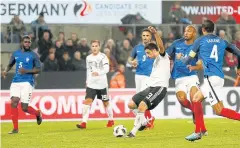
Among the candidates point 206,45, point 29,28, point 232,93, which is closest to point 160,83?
point 206,45

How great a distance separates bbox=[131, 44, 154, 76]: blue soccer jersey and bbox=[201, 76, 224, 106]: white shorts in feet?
15.1

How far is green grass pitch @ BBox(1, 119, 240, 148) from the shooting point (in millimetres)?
14922

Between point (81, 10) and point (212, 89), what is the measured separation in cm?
1302

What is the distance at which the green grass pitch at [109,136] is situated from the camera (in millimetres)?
14922

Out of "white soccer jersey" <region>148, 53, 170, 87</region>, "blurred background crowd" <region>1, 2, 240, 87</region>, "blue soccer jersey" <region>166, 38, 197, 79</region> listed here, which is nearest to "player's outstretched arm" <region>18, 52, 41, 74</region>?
"blue soccer jersey" <region>166, 38, 197, 79</region>

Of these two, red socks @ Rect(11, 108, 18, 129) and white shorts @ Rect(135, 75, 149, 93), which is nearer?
red socks @ Rect(11, 108, 18, 129)

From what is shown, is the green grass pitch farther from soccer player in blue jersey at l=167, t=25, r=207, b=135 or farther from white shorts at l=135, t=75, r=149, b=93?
white shorts at l=135, t=75, r=149, b=93

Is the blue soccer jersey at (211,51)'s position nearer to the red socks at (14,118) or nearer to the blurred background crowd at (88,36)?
the red socks at (14,118)

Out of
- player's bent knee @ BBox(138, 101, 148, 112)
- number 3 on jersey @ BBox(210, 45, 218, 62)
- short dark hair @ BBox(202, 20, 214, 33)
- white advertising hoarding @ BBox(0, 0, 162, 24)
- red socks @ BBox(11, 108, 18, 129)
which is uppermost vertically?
white advertising hoarding @ BBox(0, 0, 162, 24)

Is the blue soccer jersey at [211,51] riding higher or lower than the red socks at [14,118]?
higher

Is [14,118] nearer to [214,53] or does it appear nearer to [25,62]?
[25,62]

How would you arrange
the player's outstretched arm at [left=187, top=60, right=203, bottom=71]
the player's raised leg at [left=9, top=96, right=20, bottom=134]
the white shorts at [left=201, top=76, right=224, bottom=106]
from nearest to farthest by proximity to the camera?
the white shorts at [left=201, top=76, right=224, bottom=106] < the player's outstretched arm at [left=187, top=60, right=203, bottom=71] < the player's raised leg at [left=9, top=96, right=20, bottom=134]

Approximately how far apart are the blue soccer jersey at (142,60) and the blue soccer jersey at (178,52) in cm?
128

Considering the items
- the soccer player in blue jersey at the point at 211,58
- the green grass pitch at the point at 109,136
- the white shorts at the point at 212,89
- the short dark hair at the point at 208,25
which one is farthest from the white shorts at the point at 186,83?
the short dark hair at the point at 208,25
